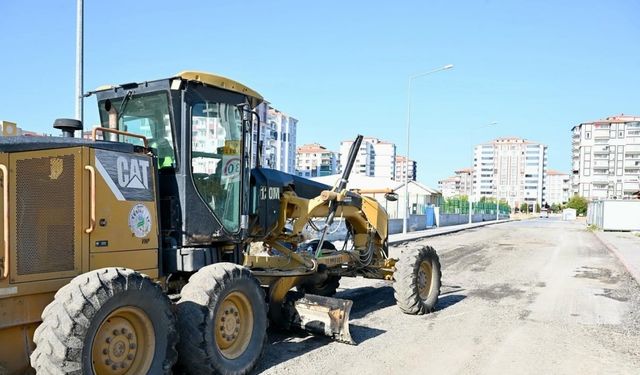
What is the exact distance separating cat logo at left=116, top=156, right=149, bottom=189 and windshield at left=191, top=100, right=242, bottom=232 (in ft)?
1.95

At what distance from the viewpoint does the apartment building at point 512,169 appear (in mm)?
161000

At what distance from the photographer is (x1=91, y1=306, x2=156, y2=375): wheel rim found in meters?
4.22

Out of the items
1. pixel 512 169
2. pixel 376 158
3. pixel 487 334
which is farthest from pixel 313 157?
pixel 487 334

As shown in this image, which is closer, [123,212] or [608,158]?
[123,212]

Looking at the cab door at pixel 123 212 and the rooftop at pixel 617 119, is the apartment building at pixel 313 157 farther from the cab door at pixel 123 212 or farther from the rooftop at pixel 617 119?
the cab door at pixel 123 212

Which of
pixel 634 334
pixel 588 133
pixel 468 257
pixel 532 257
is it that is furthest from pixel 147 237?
pixel 588 133

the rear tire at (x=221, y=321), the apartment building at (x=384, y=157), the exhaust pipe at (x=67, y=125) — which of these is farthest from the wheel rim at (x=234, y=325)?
the apartment building at (x=384, y=157)

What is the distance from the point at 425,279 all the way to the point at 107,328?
605cm

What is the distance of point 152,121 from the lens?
5.69m

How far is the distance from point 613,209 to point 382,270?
41.2 metres

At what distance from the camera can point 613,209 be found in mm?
43594

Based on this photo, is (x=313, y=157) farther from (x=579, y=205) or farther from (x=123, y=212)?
(x=123, y=212)

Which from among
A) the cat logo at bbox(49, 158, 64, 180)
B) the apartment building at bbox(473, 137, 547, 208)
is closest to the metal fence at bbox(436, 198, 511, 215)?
the cat logo at bbox(49, 158, 64, 180)

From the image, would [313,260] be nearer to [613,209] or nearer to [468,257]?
[468,257]
